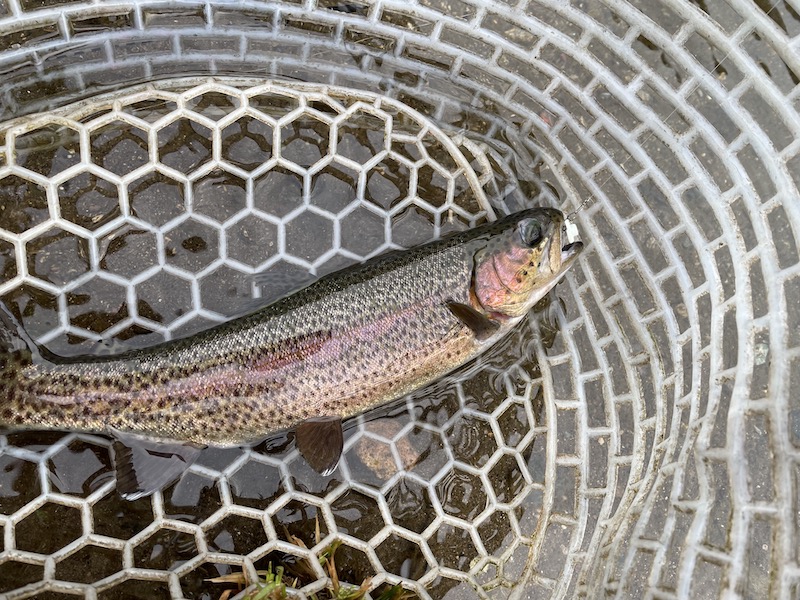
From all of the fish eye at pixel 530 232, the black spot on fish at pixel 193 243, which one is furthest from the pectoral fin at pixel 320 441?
the fish eye at pixel 530 232

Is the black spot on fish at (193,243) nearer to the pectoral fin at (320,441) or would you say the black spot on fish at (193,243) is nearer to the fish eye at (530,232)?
the pectoral fin at (320,441)

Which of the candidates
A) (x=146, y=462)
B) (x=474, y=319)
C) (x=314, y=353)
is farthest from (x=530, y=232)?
(x=146, y=462)

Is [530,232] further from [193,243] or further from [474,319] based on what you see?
[193,243]

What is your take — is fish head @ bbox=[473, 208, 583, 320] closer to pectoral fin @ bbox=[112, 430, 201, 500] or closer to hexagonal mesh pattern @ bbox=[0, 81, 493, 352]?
hexagonal mesh pattern @ bbox=[0, 81, 493, 352]

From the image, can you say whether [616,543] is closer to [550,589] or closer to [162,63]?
[550,589]

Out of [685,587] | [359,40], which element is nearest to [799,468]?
[685,587]

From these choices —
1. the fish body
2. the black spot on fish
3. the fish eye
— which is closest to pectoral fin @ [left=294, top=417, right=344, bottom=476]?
the fish body
